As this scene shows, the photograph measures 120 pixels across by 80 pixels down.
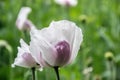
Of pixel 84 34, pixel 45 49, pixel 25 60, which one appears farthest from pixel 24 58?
pixel 84 34

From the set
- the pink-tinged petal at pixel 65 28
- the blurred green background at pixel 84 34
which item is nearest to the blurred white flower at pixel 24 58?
the pink-tinged petal at pixel 65 28

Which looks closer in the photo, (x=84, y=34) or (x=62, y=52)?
(x=62, y=52)

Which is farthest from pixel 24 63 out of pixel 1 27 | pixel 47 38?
pixel 1 27

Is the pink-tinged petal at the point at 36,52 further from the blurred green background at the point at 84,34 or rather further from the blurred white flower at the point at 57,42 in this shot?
the blurred green background at the point at 84,34

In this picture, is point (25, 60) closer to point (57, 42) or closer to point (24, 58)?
point (24, 58)

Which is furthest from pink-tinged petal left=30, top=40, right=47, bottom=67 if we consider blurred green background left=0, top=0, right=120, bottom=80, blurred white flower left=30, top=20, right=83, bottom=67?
blurred green background left=0, top=0, right=120, bottom=80

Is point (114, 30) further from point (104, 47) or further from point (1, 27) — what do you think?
point (1, 27)

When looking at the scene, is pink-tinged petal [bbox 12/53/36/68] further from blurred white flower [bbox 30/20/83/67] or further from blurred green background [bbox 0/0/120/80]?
blurred green background [bbox 0/0/120/80]
